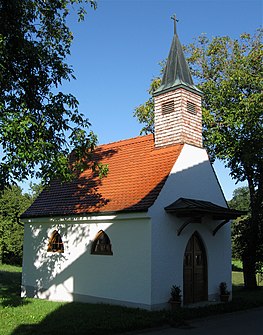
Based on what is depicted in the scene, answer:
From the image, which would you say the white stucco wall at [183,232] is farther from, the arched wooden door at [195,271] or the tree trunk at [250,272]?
the tree trunk at [250,272]

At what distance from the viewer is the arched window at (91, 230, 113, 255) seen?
45.2 feet

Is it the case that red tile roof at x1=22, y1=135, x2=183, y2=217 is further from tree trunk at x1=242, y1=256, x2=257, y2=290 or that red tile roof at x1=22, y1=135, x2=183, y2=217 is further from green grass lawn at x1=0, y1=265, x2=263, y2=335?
tree trunk at x1=242, y1=256, x2=257, y2=290

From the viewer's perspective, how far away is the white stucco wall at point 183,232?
12.4 m

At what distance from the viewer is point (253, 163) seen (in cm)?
1930

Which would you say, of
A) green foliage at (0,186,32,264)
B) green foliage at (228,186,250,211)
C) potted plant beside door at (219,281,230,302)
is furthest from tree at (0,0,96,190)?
green foliage at (228,186,250,211)

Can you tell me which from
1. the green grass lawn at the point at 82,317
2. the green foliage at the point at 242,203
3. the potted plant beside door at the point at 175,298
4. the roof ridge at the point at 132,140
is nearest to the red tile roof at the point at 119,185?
the roof ridge at the point at 132,140

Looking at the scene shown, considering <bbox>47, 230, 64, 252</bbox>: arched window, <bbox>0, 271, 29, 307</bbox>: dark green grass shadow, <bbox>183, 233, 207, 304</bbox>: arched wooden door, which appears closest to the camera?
<bbox>0, 271, 29, 307</bbox>: dark green grass shadow

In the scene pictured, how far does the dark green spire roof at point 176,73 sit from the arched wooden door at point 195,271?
5.89 meters

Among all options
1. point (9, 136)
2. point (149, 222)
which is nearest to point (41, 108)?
point (9, 136)

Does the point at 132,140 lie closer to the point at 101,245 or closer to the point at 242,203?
the point at 101,245

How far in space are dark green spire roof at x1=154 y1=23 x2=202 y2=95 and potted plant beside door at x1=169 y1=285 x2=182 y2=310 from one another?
25.1 ft

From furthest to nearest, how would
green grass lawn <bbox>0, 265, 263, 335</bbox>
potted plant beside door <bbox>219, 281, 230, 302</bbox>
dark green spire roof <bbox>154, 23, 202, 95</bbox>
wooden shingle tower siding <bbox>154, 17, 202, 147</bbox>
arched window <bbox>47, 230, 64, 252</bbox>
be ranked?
arched window <bbox>47, 230, 64, 252</bbox> → dark green spire roof <bbox>154, 23, 202, 95</bbox> → wooden shingle tower siding <bbox>154, 17, 202, 147</bbox> → potted plant beside door <bbox>219, 281, 230, 302</bbox> → green grass lawn <bbox>0, 265, 263, 335</bbox>

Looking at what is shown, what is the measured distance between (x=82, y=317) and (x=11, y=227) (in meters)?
25.0

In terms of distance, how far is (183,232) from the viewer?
532 inches
